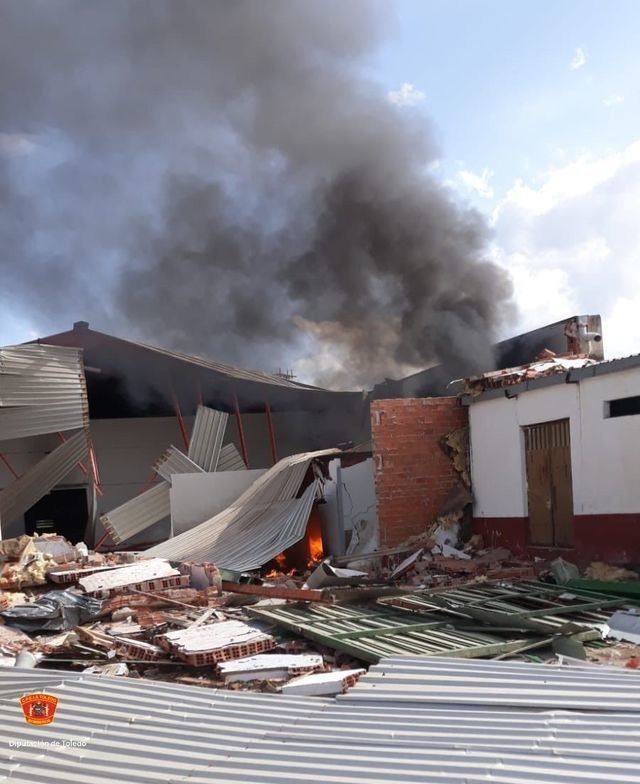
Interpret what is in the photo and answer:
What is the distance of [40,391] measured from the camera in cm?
1376

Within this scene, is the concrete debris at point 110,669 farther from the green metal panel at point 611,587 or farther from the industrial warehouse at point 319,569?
the green metal panel at point 611,587

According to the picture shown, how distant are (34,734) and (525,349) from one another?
49.2 feet

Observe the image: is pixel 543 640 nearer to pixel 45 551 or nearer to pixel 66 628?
pixel 66 628

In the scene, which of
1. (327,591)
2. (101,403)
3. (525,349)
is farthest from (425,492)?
(101,403)

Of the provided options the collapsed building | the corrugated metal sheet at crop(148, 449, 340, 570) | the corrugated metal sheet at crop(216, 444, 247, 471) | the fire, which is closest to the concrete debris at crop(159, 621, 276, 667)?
the corrugated metal sheet at crop(148, 449, 340, 570)

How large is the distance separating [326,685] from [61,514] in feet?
44.6

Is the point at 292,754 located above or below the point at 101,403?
below

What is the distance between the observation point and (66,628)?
332 inches

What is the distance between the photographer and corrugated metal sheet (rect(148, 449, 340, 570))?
11.7m

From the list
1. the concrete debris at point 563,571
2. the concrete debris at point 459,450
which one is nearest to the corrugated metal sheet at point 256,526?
the concrete debris at point 459,450

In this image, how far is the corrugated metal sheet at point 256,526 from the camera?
11.7m

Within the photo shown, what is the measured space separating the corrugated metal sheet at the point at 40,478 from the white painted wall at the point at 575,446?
24.4ft

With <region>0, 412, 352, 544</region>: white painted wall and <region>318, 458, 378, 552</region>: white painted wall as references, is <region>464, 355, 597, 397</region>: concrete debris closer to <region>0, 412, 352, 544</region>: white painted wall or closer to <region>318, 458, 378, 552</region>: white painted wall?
<region>318, 458, 378, 552</region>: white painted wall

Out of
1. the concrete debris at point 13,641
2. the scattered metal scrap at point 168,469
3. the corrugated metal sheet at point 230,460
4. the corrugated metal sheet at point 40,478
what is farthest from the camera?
the corrugated metal sheet at point 230,460
